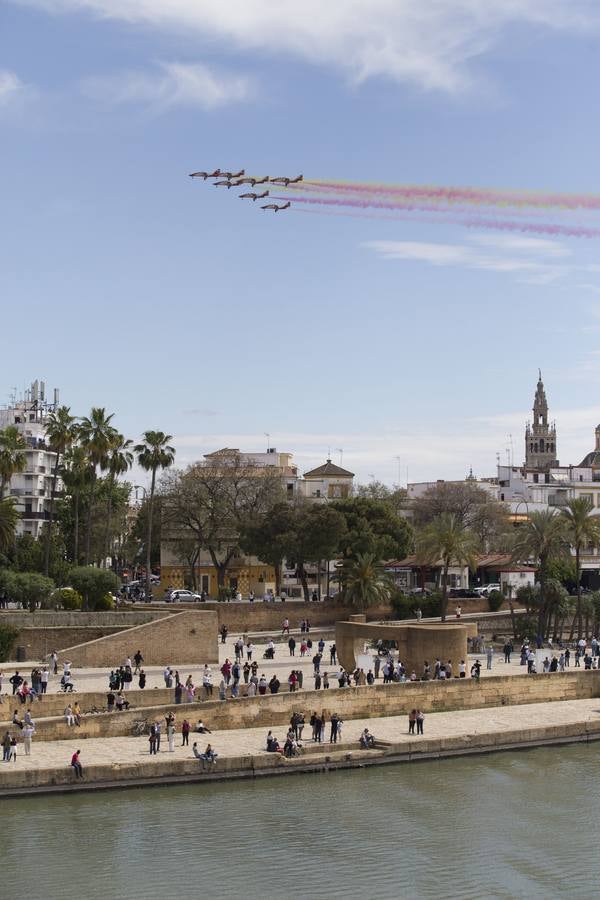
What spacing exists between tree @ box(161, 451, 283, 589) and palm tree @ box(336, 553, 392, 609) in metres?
11.6

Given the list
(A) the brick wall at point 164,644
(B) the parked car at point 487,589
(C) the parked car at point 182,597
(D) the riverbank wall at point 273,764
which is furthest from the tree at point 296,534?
(D) the riverbank wall at point 273,764

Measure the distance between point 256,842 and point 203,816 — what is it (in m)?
2.43

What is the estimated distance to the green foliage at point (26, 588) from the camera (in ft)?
187

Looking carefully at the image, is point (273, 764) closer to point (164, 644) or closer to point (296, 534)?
point (164, 644)

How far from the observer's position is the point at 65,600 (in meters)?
57.8

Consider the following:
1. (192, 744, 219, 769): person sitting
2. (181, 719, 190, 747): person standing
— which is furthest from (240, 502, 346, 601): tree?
(192, 744, 219, 769): person sitting

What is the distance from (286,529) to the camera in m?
71.1

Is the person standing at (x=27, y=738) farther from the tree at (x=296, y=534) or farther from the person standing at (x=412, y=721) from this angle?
the tree at (x=296, y=534)

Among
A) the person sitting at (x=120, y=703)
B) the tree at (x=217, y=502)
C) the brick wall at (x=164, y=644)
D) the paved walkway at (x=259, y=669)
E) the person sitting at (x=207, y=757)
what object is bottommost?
the person sitting at (x=207, y=757)

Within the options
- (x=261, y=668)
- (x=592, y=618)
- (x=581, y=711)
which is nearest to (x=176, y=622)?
(x=261, y=668)

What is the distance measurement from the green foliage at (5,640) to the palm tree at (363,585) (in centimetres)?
2073

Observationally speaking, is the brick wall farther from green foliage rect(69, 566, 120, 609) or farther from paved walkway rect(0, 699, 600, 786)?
paved walkway rect(0, 699, 600, 786)

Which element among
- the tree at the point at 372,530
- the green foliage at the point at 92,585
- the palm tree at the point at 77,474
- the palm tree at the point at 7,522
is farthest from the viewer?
the palm tree at the point at 77,474

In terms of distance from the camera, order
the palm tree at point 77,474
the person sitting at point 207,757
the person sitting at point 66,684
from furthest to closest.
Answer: the palm tree at point 77,474 < the person sitting at point 66,684 < the person sitting at point 207,757
